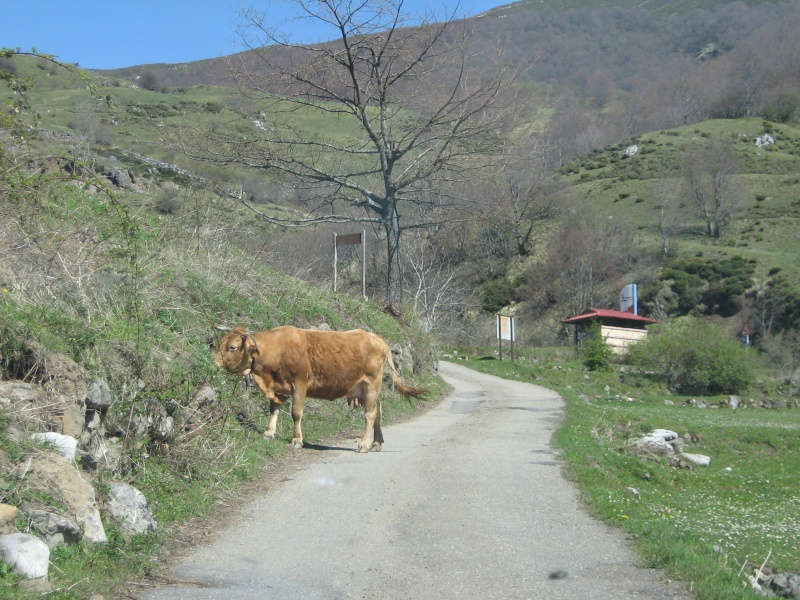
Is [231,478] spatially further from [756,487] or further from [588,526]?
[756,487]

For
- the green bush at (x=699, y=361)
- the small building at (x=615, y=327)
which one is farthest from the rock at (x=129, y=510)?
the small building at (x=615, y=327)

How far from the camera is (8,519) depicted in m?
6.04

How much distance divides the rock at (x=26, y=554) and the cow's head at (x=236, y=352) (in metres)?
6.02

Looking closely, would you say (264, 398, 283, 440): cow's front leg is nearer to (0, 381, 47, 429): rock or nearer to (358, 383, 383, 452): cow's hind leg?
(358, 383, 383, 452): cow's hind leg

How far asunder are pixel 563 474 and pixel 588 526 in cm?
303

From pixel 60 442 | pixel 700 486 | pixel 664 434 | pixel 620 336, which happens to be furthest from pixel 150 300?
pixel 620 336

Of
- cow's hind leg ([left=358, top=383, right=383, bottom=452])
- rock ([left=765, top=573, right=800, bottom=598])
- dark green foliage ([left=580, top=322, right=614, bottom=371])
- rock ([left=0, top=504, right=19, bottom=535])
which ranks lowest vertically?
dark green foliage ([left=580, top=322, right=614, bottom=371])

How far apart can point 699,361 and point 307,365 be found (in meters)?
37.0

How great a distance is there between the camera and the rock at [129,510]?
24.2 ft

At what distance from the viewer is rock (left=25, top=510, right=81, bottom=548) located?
639cm

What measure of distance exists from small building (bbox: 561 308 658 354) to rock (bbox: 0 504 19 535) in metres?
47.9

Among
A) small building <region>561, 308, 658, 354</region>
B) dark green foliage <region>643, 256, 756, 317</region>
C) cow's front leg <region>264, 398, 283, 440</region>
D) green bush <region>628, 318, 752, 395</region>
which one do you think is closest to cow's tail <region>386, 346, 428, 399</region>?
cow's front leg <region>264, 398, 283, 440</region>

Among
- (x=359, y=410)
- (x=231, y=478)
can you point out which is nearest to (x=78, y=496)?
(x=231, y=478)

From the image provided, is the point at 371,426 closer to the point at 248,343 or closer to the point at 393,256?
the point at 248,343
